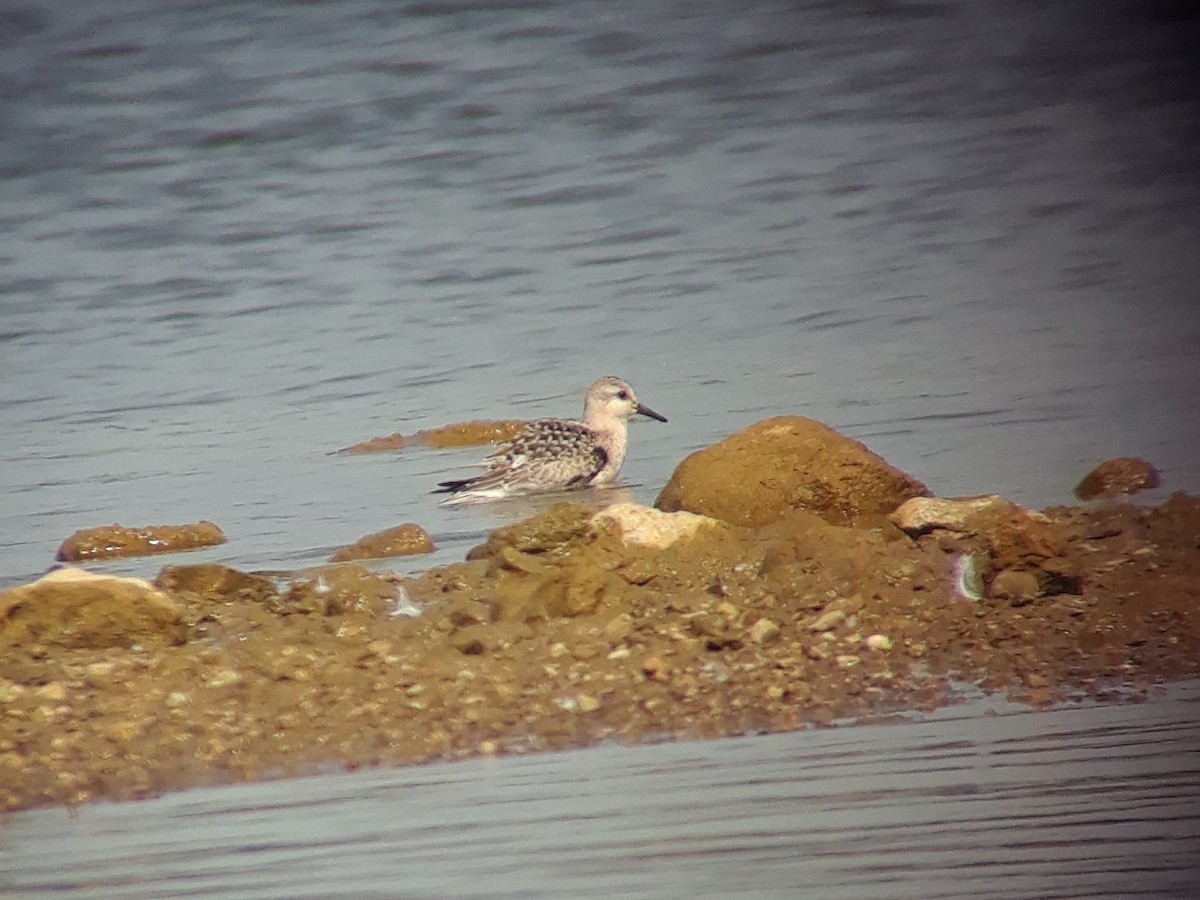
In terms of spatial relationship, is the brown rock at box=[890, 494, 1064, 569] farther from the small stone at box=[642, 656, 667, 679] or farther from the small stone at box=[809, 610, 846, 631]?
the small stone at box=[642, 656, 667, 679]

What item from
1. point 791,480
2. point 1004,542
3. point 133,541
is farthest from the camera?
point 133,541

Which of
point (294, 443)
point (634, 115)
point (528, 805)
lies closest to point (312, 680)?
point (528, 805)

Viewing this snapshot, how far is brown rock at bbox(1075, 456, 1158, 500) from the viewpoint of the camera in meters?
7.01

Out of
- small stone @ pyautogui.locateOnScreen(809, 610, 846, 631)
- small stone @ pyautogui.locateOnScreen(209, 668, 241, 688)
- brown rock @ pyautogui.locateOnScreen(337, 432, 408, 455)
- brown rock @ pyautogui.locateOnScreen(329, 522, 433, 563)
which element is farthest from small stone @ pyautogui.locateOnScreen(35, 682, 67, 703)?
brown rock @ pyautogui.locateOnScreen(337, 432, 408, 455)

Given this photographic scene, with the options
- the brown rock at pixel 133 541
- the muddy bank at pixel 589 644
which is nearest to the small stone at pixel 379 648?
the muddy bank at pixel 589 644

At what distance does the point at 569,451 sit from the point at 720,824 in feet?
17.1

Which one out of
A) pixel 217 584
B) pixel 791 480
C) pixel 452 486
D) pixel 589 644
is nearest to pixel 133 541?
pixel 452 486

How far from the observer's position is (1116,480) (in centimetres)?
702

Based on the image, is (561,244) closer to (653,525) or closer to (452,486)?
(452,486)

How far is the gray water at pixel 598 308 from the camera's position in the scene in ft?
13.2

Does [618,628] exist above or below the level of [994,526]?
below

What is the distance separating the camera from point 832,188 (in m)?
13.1

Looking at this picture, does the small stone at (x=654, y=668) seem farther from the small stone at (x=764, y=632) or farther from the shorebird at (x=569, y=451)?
the shorebird at (x=569, y=451)

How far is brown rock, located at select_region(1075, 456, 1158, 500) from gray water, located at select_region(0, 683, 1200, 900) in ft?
7.78
